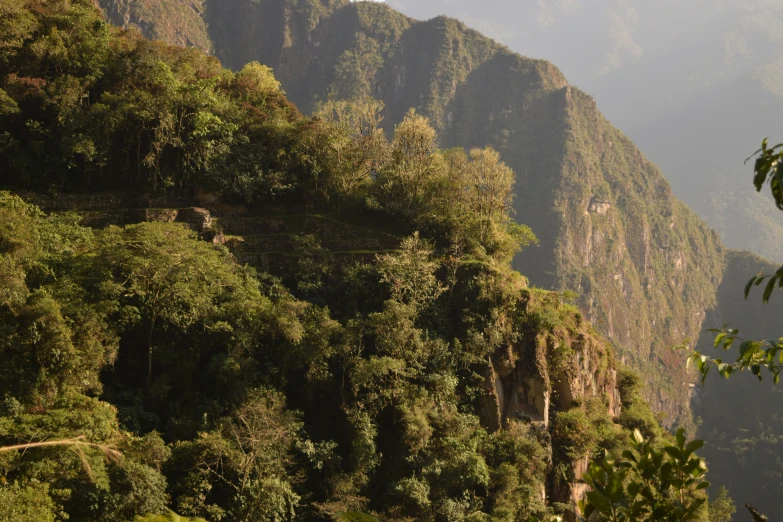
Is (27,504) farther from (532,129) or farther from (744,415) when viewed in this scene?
(532,129)

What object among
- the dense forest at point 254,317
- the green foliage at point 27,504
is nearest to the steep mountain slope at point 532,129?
the dense forest at point 254,317

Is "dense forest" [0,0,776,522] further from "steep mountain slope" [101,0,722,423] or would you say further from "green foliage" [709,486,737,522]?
"steep mountain slope" [101,0,722,423]

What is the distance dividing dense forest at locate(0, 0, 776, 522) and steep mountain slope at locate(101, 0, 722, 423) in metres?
85.0

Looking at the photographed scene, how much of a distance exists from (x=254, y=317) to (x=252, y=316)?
7 cm

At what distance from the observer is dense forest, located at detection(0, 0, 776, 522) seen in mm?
15992

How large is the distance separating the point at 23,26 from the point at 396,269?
60.3 feet

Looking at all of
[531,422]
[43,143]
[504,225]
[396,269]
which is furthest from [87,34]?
[531,422]

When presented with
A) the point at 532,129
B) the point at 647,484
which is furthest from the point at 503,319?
the point at 532,129

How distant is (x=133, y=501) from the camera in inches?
553

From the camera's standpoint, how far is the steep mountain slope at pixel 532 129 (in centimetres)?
11462

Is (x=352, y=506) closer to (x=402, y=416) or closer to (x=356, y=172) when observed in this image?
(x=402, y=416)

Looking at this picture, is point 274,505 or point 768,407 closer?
point 274,505

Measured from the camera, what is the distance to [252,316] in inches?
805

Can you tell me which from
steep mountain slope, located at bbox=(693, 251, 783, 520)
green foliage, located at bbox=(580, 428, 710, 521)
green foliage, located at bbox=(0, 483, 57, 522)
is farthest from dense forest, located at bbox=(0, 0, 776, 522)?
steep mountain slope, located at bbox=(693, 251, 783, 520)
